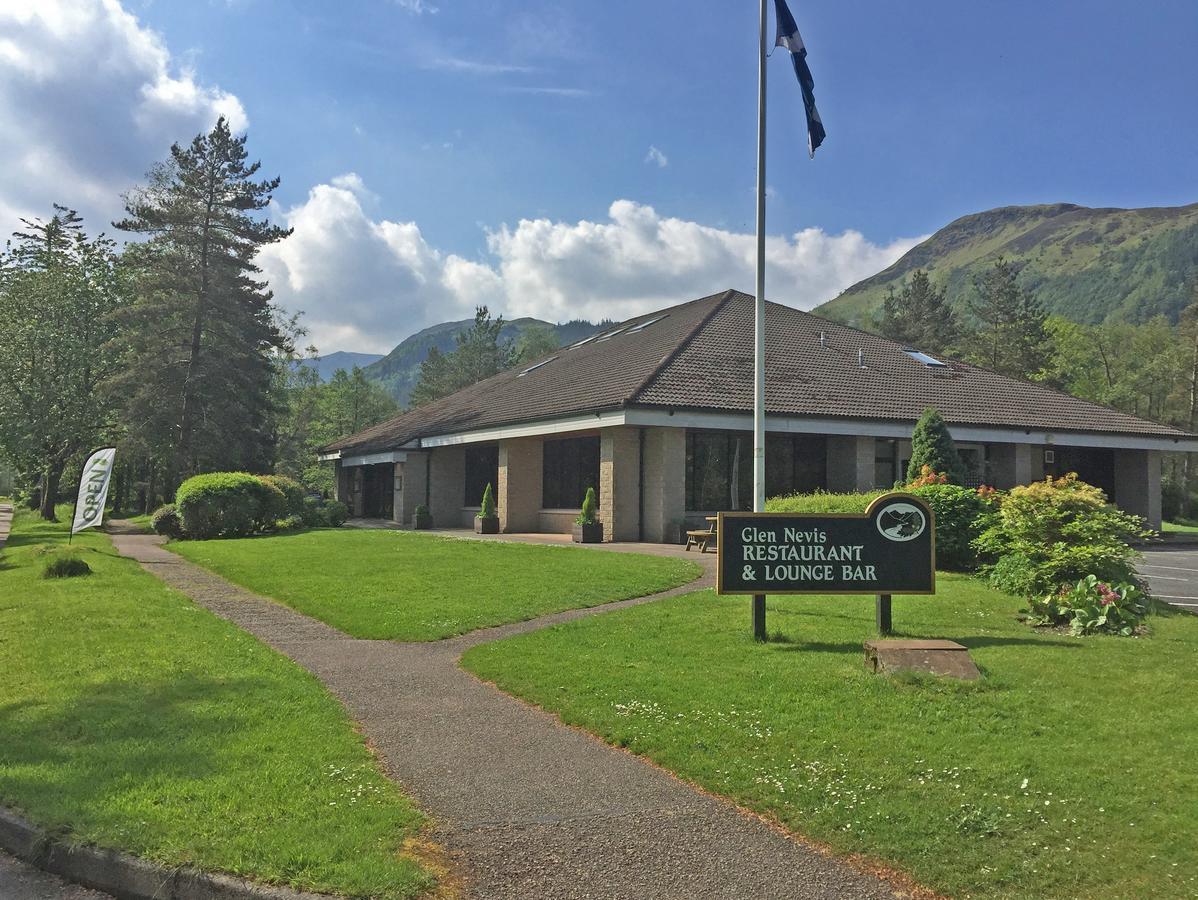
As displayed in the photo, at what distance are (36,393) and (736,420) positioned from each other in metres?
31.3

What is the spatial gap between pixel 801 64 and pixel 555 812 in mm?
13156

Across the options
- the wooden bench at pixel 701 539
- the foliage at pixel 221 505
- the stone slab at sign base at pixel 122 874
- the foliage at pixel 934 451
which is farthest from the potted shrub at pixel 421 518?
the stone slab at sign base at pixel 122 874

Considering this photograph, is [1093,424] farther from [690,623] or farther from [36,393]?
[36,393]

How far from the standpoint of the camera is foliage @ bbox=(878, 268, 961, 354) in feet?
211

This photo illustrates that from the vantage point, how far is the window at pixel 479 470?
3030 centimetres

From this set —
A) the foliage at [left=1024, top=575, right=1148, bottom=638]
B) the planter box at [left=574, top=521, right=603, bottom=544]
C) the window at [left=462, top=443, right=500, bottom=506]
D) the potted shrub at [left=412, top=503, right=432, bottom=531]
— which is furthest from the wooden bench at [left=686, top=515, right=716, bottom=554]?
the potted shrub at [left=412, top=503, right=432, bottom=531]

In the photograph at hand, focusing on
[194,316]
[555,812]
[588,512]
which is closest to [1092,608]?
[555,812]

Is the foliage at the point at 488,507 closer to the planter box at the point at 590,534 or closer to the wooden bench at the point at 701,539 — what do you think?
the planter box at the point at 590,534

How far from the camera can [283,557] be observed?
60.8 ft

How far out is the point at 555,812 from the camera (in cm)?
478

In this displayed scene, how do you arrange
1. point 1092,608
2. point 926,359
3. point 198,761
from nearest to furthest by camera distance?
1. point 198,761
2. point 1092,608
3. point 926,359

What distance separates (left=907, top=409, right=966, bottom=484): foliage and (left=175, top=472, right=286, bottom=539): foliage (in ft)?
64.2

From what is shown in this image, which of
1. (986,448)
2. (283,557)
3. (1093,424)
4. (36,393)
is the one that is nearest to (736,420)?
(986,448)

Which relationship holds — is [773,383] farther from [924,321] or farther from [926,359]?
[924,321]
